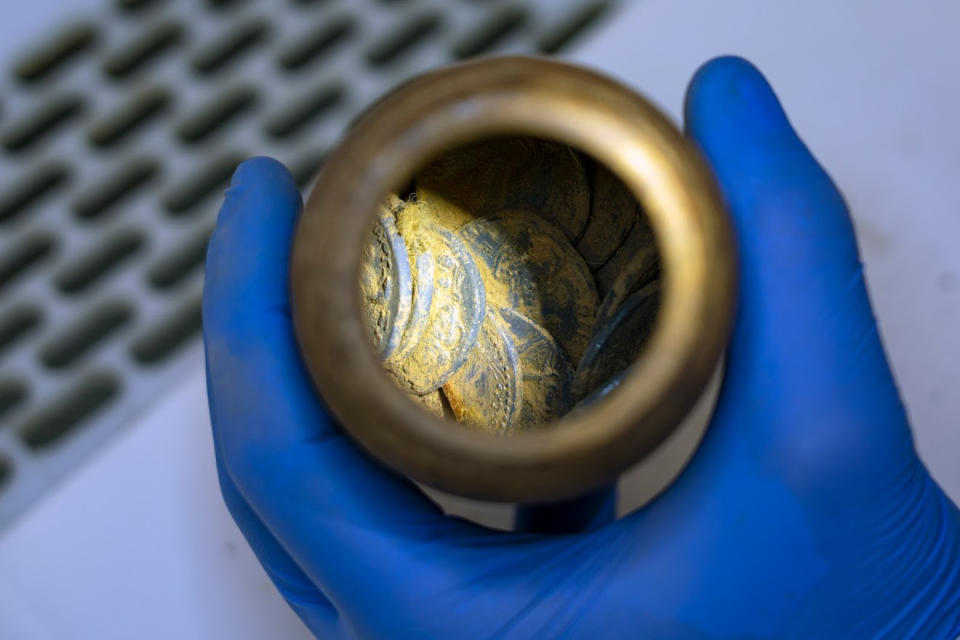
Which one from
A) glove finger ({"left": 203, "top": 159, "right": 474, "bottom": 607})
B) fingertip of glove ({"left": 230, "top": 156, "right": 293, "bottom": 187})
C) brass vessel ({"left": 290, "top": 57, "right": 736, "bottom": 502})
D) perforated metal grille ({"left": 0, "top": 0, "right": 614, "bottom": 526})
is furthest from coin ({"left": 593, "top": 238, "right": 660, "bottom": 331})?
perforated metal grille ({"left": 0, "top": 0, "right": 614, "bottom": 526})

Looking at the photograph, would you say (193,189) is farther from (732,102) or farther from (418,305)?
(732,102)

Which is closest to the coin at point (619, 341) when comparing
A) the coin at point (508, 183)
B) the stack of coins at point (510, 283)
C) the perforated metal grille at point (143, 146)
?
the stack of coins at point (510, 283)

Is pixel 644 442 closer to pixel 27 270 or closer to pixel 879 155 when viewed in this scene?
pixel 879 155

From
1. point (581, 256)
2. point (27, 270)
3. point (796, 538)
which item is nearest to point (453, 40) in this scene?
point (581, 256)

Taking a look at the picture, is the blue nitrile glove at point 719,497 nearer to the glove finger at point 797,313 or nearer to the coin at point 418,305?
the glove finger at point 797,313

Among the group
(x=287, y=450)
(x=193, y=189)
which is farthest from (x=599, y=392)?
(x=193, y=189)

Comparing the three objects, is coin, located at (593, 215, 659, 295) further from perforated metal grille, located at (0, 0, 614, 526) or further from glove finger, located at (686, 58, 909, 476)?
perforated metal grille, located at (0, 0, 614, 526)
